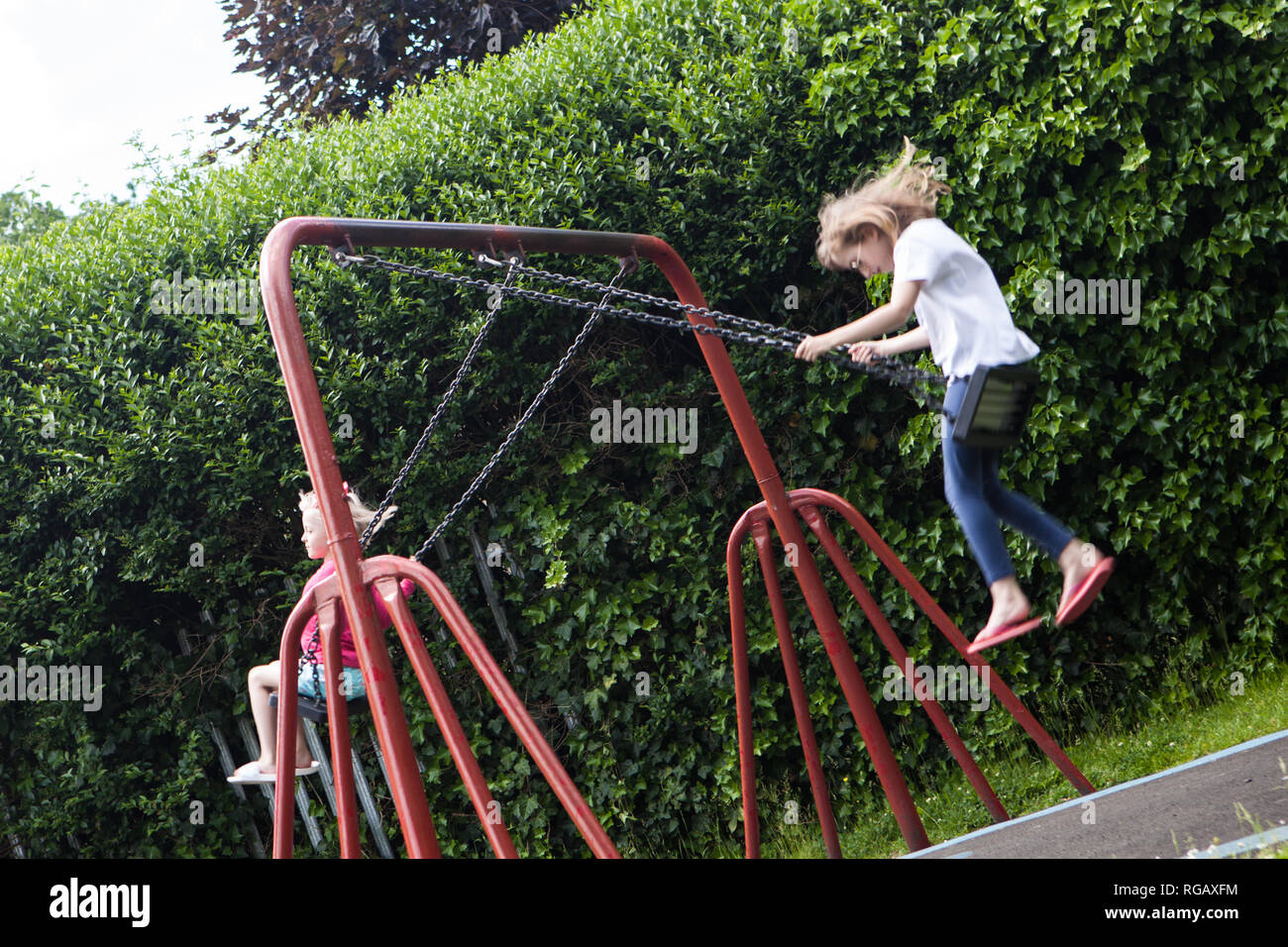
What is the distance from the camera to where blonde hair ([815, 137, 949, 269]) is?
3.38 meters

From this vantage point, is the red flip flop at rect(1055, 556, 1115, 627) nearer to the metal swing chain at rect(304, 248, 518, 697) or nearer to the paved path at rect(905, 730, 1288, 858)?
the paved path at rect(905, 730, 1288, 858)

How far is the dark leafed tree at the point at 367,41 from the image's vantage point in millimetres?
9531

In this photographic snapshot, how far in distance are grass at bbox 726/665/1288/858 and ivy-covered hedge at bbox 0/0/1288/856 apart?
14 cm

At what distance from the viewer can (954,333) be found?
3.23 m

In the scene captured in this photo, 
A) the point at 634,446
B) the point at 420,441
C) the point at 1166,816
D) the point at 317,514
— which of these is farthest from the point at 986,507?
the point at 317,514

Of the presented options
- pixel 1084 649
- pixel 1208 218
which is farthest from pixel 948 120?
pixel 1084 649

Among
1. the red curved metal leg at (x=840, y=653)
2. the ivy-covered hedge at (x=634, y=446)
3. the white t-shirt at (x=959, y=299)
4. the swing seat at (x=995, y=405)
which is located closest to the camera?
the swing seat at (x=995, y=405)

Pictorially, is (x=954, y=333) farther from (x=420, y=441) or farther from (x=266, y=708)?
(x=266, y=708)

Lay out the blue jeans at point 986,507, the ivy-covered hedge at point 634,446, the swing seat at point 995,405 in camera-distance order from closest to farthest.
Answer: the swing seat at point 995,405
the blue jeans at point 986,507
the ivy-covered hedge at point 634,446

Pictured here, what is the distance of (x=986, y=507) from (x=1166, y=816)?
1.19 metres

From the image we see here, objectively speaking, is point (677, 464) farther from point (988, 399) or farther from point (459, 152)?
point (988, 399)

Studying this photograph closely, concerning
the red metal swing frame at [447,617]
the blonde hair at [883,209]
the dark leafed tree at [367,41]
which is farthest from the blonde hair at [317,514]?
the dark leafed tree at [367,41]

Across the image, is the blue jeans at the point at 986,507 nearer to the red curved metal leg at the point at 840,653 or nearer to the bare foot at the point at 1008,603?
the bare foot at the point at 1008,603
